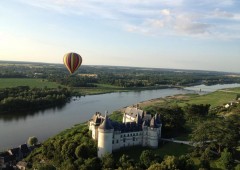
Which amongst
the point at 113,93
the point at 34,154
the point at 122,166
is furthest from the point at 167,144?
the point at 113,93

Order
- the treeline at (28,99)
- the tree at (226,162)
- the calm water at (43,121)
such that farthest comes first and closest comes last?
1. the treeline at (28,99)
2. the calm water at (43,121)
3. the tree at (226,162)

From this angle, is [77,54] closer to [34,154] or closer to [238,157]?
[34,154]

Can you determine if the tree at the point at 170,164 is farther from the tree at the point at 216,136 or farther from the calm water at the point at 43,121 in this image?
the calm water at the point at 43,121

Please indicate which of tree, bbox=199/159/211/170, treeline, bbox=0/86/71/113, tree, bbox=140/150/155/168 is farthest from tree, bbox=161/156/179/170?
treeline, bbox=0/86/71/113

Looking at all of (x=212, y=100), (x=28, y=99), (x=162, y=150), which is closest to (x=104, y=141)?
(x=162, y=150)

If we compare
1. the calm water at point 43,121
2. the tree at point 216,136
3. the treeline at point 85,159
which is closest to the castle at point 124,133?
the treeline at point 85,159

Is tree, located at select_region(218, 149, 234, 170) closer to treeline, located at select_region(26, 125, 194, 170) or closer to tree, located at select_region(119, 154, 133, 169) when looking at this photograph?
treeline, located at select_region(26, 125, 194, 170)

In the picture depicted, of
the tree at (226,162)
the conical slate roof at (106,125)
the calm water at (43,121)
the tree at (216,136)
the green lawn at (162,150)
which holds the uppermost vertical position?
the conical slate roof at (106,125)

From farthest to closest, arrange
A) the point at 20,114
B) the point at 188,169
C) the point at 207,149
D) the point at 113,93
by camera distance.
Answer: the point at 113,93 < the point at 20,114 < the point at 207,149 < the point at 188,169

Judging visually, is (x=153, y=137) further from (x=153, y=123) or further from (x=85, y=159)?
(x=85, y=159)
